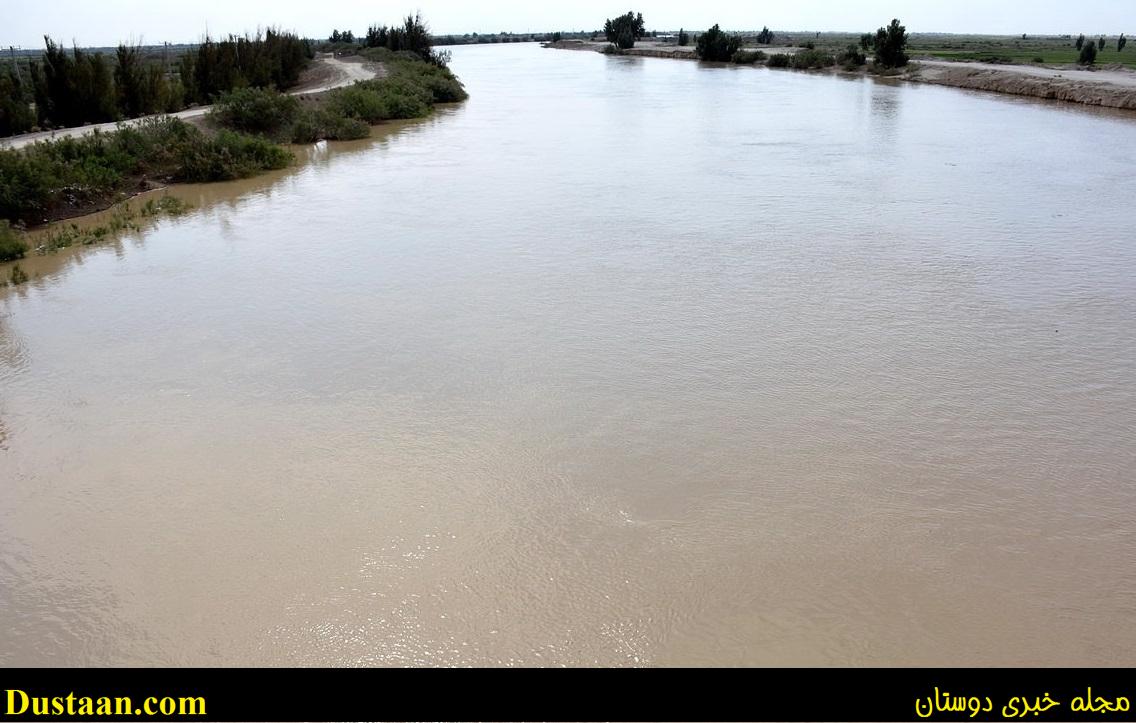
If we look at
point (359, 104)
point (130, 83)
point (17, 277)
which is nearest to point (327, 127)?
point (359, 104)

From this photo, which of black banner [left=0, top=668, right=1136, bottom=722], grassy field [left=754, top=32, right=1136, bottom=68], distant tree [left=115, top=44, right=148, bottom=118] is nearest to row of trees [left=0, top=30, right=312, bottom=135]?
distant tree [left=115, top=44, right=148, bottom=118]

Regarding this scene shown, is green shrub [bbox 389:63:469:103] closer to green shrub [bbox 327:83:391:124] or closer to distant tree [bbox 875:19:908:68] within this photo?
green shrub [bbox 327:83:391:124]

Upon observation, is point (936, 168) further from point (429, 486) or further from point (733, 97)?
point (733, 97)

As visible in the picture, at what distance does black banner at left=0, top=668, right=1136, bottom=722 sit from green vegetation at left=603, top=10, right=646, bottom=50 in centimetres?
8093

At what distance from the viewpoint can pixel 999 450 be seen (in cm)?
494

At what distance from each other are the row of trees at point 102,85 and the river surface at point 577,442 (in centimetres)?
813

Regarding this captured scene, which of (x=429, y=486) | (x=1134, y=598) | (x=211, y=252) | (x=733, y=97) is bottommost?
(x=1134, y=598)

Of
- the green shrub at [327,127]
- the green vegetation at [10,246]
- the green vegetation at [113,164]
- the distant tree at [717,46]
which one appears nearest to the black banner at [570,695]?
the green vegetation at [10,246]

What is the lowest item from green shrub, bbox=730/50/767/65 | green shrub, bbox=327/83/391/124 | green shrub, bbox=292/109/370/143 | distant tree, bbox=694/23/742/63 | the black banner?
the black banner

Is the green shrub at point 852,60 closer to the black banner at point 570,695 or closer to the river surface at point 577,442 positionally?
the river surface at point 577,442

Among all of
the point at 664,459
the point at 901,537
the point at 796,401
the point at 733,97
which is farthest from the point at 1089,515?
the point at 733,97

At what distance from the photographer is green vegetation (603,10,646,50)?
78750mm

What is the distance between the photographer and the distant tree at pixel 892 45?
40.6 m

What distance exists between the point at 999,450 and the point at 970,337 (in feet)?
6.73
